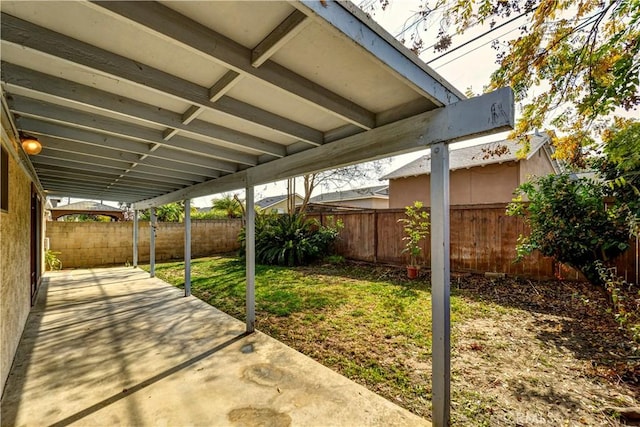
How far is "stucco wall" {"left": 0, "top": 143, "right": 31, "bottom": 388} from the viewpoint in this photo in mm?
2506

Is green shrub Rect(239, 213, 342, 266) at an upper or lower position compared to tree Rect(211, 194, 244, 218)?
lower

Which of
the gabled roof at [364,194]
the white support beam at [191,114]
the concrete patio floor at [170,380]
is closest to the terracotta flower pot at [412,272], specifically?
the concrete patio floor at [170,380]

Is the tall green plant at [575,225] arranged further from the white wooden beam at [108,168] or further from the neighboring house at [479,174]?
the white wooden beam at [108,168]

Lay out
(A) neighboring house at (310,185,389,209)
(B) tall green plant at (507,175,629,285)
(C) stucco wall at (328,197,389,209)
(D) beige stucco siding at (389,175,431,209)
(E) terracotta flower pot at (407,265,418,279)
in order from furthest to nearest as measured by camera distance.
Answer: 1. (C) stucco wall at (328,197,389,209)
2. (A) neighboring house at (310,185,389,209)
3. (D) beige stucco siding at (389,175,431,209)
4. (E) terracotta flower pot at (407,265,418,279)
5. (B) tall green plant at (507,175,629,285)

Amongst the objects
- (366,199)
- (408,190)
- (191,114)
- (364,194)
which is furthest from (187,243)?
(364,194)

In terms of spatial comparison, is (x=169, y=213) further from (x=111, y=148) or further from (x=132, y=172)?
(x=111, y=148)

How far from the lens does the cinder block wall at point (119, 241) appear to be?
8914mm

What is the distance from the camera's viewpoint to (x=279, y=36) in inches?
55.7

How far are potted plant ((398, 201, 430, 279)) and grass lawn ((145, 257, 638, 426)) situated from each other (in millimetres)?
818

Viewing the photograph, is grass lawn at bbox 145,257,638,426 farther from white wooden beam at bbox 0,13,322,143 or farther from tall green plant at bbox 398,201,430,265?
white wooden beam at bbox 0,13,322,143

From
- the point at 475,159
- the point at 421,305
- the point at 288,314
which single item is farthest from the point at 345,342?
the point at 475,159

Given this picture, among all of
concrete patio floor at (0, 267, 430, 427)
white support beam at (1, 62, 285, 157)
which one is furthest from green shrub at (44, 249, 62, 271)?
white support beam at (1, 62, 285, 157)

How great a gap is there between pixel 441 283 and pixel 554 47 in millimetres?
3807

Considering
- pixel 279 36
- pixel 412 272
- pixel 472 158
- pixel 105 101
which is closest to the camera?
pixel 279 36
